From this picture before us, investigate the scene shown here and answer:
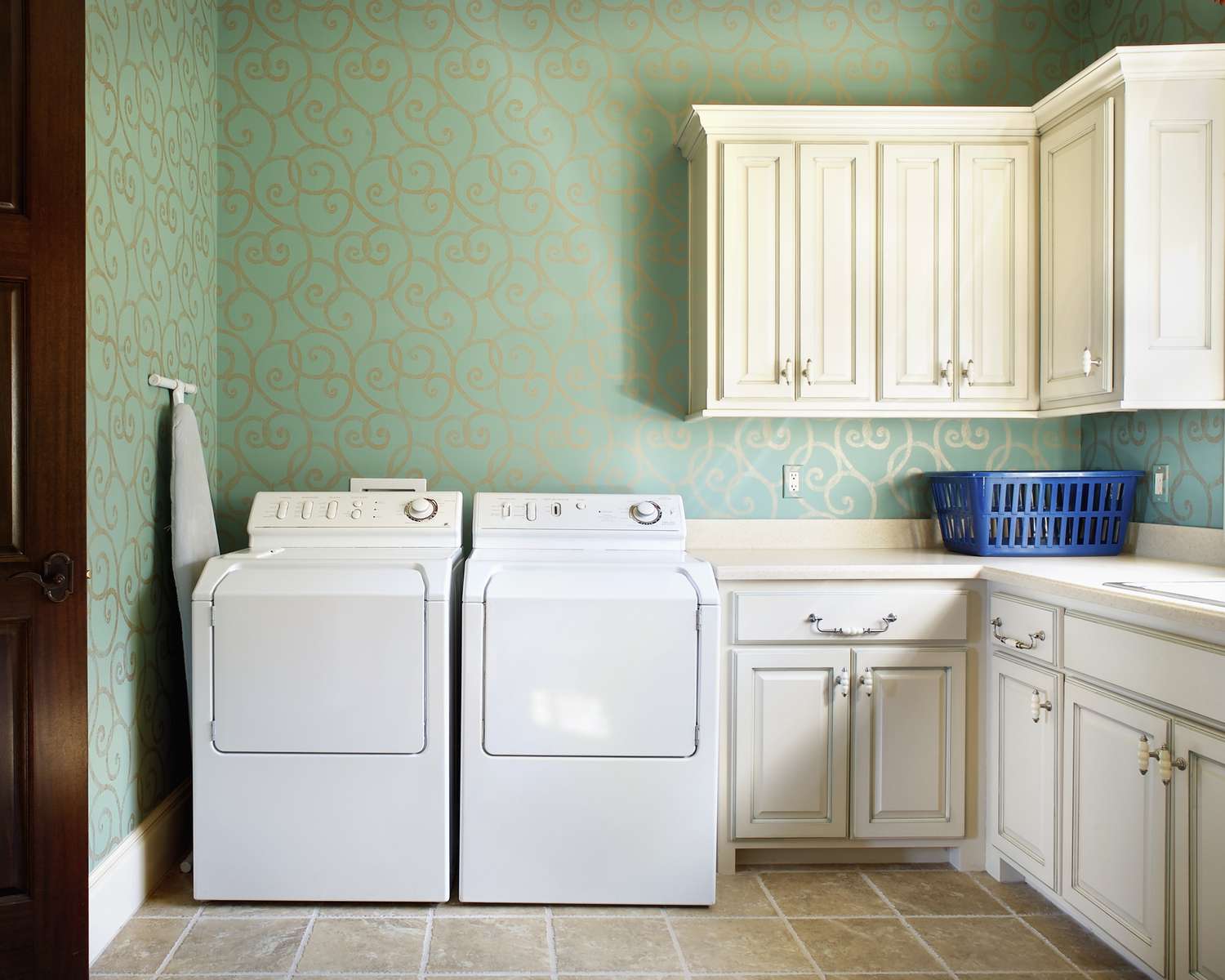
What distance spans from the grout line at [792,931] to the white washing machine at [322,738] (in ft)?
2.69

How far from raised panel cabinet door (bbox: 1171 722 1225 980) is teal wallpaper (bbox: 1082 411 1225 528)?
0.99m

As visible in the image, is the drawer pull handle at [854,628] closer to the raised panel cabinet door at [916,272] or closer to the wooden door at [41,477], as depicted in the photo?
the raised panel cabinet door at [916,272]

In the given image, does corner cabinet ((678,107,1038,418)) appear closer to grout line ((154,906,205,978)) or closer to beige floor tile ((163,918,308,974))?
beige floor tile ((163,918,308,974))

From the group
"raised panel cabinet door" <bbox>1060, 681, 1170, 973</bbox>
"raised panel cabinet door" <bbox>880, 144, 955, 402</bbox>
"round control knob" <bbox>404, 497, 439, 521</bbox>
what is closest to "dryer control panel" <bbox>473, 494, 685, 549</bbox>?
"round control knob" <bbox>404, 497, 439, 521</bbox>

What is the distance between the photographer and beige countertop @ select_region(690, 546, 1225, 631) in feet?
6.92

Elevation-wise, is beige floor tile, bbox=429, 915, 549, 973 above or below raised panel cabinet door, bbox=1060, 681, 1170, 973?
below

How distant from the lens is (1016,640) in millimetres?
2334

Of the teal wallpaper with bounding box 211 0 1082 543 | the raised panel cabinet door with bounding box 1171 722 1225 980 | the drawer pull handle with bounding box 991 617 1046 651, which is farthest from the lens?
the teal wallpaper with bounding box 211 0 1082 543

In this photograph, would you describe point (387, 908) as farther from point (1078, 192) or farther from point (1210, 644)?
point (1078, 192)

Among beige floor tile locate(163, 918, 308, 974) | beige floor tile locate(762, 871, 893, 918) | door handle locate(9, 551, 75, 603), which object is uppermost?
door handle locate(9, 551, 75, 603)

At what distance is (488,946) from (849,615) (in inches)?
47.8

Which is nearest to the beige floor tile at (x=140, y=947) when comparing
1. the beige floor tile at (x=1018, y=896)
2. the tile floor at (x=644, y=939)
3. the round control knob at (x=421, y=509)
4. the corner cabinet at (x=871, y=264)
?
the tile floor at (x=644, y=939)

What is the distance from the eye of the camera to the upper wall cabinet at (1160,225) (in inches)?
90.9

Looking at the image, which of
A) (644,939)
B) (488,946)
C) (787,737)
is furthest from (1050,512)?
(488,946)
